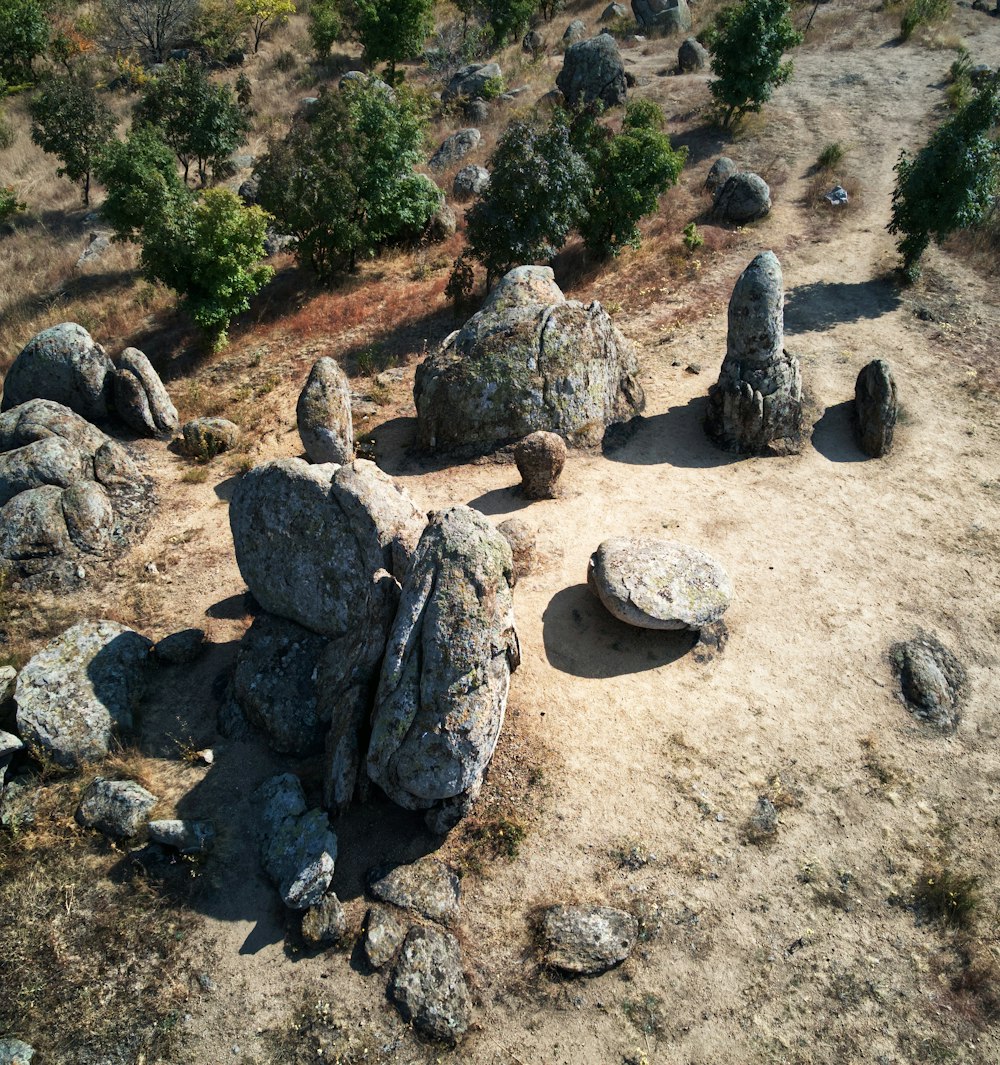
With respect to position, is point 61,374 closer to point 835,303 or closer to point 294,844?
point 294,844

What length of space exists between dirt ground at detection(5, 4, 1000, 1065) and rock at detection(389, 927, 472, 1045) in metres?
0.24

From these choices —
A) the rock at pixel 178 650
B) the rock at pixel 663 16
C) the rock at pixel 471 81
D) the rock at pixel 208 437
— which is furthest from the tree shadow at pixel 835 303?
the rock at pixel 663 16

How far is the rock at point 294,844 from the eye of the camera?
10.3 m

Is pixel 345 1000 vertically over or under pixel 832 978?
over

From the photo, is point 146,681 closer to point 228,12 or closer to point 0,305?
point 0,305

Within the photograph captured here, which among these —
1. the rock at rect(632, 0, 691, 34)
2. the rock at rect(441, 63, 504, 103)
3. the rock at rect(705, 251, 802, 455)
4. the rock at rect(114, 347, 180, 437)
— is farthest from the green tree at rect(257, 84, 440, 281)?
the rock at rect(632, 0, 691, 34)

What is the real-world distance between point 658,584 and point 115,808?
9.58 meters

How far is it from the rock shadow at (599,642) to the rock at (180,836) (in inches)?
248

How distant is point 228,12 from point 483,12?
15.0m

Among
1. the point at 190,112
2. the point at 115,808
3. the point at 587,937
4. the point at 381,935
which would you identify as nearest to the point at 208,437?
the point at 115,808

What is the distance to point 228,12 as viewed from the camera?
44.4 m

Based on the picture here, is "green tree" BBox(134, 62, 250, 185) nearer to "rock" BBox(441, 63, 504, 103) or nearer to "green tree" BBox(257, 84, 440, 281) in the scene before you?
"green tree" BBox(257, 84, 440, 281)

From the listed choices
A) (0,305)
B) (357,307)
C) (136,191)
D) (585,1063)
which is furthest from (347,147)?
(585,1063)

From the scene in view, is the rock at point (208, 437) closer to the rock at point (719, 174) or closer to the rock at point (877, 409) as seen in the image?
the rock at point (877, 409)
